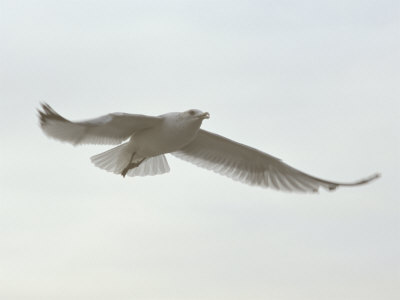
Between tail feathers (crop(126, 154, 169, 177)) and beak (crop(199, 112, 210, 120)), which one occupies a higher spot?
beak (crop(199, 112, 210, 120))

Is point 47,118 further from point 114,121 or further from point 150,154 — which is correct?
point 150,154

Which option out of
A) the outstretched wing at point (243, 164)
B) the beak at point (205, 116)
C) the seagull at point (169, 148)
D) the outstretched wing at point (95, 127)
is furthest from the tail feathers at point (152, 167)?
the beak at point (205, 116)

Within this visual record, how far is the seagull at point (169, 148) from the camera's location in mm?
9501

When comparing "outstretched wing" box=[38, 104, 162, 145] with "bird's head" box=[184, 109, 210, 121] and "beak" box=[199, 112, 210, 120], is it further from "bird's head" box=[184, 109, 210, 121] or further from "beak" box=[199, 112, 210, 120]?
"beak" box=[199, 112, 210, 120]

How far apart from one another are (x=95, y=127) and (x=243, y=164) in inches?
115

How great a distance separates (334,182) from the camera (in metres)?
11.0

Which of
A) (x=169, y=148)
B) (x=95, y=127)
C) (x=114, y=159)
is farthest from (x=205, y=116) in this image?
(x=114, y=159)

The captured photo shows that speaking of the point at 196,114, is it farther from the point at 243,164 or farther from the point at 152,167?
the point at 243,164

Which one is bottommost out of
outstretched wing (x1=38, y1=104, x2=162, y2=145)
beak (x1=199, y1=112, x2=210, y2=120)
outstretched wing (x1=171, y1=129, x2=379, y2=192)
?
outstretched wing (x1=38, y1=104, x2=162, y2=145)

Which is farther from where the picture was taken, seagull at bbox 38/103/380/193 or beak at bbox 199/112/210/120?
beak at bbox 199/112/210/120

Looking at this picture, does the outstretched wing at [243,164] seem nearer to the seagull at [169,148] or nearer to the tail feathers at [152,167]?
the seagull at [169,148]

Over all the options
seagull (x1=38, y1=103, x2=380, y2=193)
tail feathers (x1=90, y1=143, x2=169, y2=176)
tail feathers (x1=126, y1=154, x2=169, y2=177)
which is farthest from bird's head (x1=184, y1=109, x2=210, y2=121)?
tail feathers (x1=126, y1=154, x2=169, y2=177)

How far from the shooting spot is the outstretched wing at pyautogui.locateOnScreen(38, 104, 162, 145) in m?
9.05

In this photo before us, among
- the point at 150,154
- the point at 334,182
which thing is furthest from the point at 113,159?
the point at 334,182
